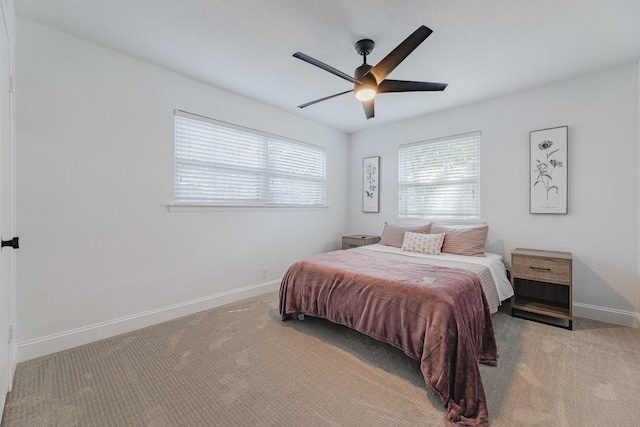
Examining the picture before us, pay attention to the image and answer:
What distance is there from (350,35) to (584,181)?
2.86 meters

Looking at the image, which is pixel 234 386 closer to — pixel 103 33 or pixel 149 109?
pixel 149 109

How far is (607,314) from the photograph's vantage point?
281 centimetres

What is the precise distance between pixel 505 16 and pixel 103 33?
3.14 m

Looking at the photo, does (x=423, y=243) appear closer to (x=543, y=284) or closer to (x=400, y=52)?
(x=543, y=284)

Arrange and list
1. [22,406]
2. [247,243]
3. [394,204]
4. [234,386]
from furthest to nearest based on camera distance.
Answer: [394,204], [247,243], [234,386], [22,406]

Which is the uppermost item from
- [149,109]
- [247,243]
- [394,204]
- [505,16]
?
[505,16]

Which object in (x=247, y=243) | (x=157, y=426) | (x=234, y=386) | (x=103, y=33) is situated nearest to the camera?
→ (x=157, y=426)

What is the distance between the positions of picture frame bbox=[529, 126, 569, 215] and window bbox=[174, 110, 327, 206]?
2.85 metres

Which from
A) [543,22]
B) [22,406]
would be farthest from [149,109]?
[543,22]

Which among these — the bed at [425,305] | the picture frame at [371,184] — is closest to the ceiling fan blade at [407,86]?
the bed at [425,305]

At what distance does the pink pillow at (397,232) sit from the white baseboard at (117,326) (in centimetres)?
Result: 198

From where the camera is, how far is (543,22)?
210 centimetres

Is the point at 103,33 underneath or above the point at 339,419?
above

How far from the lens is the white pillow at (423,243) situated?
11.0 ft
